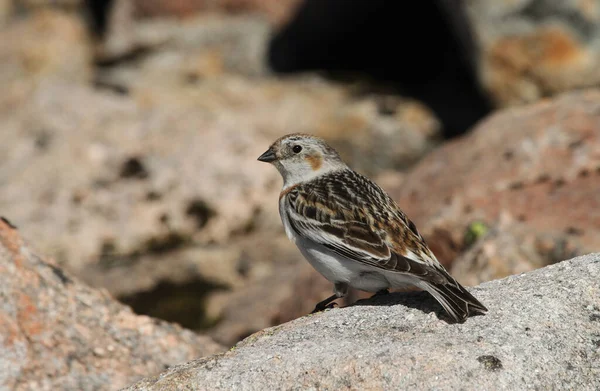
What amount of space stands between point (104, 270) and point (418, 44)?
7801 millimetres

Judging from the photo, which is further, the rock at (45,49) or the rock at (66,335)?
the rock at (45,49)

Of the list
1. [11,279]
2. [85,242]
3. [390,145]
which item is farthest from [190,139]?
[11,279]

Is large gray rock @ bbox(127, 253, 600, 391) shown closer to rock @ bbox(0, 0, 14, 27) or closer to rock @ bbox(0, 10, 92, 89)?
rock @ bbox(0, 10, 92, 89)

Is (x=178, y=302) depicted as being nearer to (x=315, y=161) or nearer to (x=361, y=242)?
(x=315, y=161)

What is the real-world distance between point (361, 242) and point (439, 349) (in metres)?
1.42

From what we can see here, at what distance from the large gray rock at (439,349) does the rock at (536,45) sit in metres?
7.44

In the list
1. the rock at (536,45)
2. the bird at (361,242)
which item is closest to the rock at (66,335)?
the bird at (361,242)

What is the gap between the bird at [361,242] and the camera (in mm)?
5764

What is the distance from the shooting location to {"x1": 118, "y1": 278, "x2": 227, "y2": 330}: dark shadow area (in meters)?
10.8

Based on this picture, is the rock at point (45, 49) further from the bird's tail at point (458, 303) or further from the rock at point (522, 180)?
the bird's tail at point (458, 303)

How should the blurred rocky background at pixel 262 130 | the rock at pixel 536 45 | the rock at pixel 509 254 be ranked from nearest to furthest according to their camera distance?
the rock at pixel 509 254 < the blurred rocky background at pixel 262 130 < the rock at pixel 536 45

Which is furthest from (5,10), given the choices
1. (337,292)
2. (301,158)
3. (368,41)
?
(337,292)

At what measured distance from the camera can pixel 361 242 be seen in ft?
20.7

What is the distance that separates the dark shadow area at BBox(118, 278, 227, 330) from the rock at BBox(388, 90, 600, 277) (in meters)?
2.90
